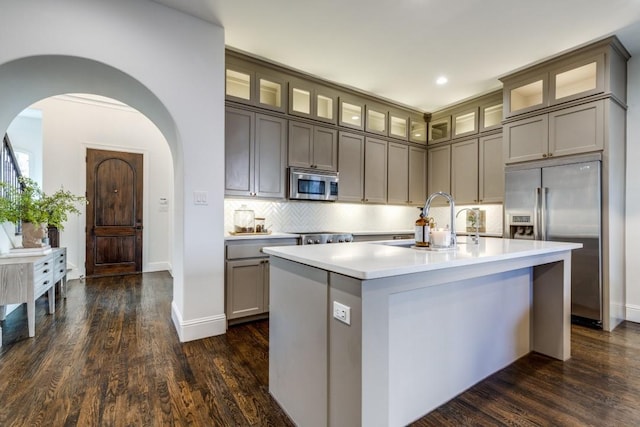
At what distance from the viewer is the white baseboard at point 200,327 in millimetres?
2705

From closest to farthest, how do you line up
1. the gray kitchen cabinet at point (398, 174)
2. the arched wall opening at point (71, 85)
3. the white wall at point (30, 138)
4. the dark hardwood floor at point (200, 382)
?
the dark hardwood floor at point (200, 382) < the arched wall opening at point (71, 85) < the gray kitchen cabinet at point (398, 174) < the white wall at point (30, 138)

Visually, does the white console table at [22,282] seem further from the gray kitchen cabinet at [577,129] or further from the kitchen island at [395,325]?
the gray kitchen cabinet at [577,129]

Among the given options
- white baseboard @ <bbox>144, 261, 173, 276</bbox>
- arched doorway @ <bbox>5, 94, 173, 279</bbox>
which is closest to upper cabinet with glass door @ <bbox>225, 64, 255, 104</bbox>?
arched doorway @ <bbox>5, 94, 173, 279</bbox>

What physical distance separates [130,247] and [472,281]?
5.88 metres

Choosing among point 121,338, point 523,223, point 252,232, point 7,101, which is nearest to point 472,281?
point 523,223

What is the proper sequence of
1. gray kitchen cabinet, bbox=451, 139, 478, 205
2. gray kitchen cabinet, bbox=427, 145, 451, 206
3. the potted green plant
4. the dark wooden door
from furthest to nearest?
1. the dark wooden door
2. gray kitchen cabinet, bbox=427, 145, 451, 206
3. gray kitchen cabinet, bbox=451, 139, 478, 205
4. the potted green plant

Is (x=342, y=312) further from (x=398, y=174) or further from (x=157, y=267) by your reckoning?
(x=157, y=267)

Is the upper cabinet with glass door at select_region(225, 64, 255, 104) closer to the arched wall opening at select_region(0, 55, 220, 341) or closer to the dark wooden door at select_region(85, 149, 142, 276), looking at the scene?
the arched wall opening at select_region(0, 55, 220, 341)

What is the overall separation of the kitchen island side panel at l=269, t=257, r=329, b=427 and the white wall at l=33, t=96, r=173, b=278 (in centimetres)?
493

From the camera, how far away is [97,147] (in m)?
5.35

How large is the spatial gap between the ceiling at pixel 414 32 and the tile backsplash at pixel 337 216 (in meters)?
1.82

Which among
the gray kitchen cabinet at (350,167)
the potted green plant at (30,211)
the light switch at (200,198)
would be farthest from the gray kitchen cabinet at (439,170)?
the potted green plant at (30,211)

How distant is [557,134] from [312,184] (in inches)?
116

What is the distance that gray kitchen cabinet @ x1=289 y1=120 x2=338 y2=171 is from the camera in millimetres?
3828
